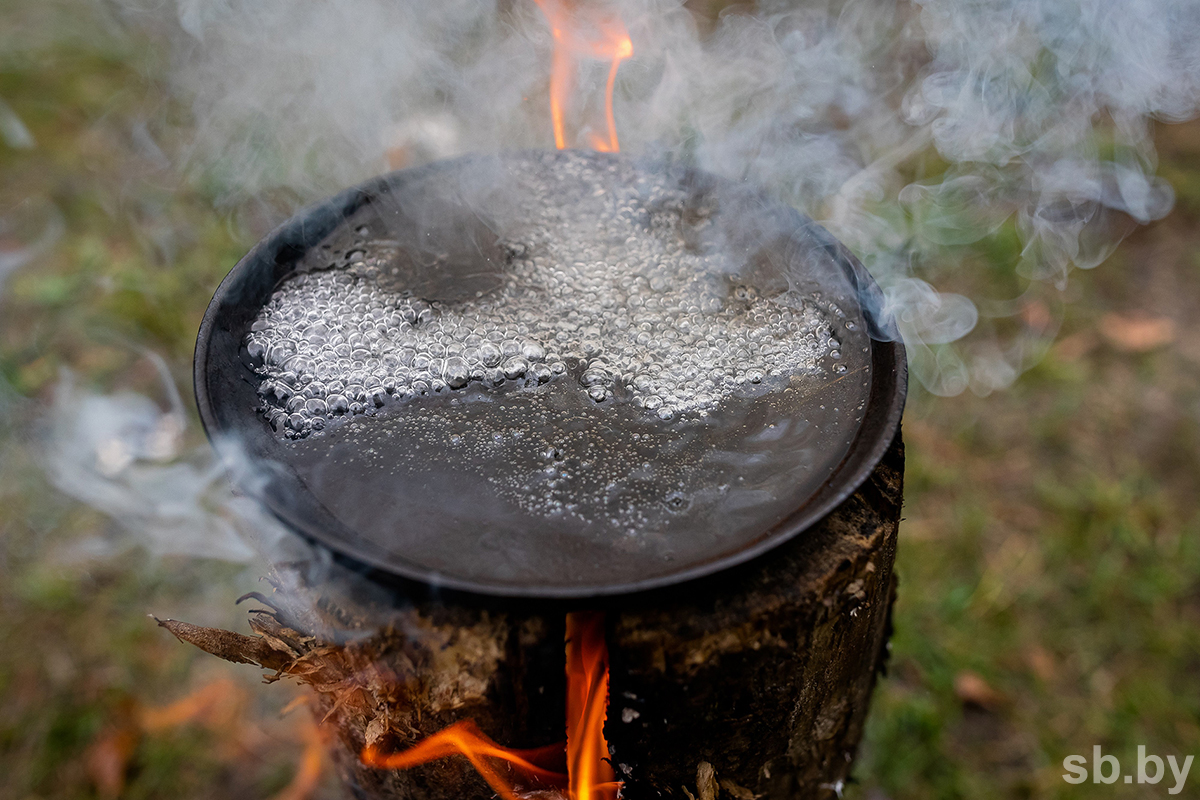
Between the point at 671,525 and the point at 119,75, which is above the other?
the point at 671,525

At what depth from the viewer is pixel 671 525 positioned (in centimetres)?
130

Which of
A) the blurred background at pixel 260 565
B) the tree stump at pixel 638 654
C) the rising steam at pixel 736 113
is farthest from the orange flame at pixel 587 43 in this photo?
the tree stump at pixel 638 654

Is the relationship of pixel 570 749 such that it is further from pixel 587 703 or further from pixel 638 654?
pixel 638 654

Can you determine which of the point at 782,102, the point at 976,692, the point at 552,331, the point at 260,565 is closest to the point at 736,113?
the point at 782,102

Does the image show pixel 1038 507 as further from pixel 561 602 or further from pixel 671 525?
pixel 561 602

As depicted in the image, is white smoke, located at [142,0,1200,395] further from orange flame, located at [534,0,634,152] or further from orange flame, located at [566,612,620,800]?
orange flame, located at [566,612,620,800]

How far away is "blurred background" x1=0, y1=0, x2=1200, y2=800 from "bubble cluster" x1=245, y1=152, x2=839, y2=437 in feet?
1.38

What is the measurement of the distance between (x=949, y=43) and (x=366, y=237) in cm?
244

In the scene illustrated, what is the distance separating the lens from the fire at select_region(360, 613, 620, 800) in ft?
4.40

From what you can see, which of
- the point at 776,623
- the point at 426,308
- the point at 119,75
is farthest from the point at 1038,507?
the point at 119,75

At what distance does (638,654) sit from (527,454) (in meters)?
0.40

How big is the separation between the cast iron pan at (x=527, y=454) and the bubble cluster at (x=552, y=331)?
1.2 inches

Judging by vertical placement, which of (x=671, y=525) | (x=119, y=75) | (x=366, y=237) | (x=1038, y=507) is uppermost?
(x=366, y=237)

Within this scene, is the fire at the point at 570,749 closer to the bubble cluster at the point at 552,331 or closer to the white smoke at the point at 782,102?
the bubble cluster at the point at 552,331
